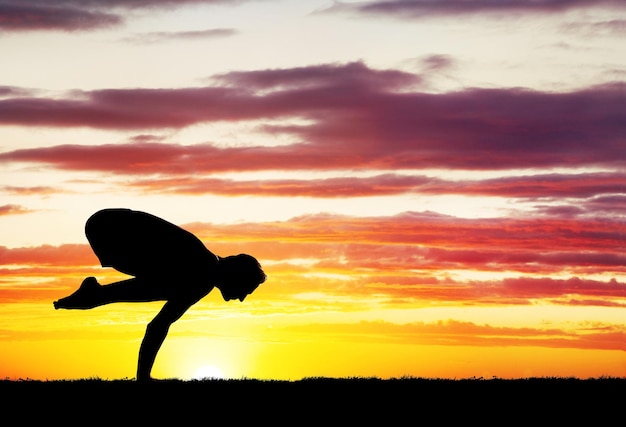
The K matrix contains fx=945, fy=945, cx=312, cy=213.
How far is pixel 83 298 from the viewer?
13.2 meters

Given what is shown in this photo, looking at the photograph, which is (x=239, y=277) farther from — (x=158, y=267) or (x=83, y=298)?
(x=83, y=298)

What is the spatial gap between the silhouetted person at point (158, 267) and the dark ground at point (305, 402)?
3.87ft

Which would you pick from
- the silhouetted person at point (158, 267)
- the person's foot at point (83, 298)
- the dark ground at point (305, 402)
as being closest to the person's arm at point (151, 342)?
the silhouetted person at point (158, 267)

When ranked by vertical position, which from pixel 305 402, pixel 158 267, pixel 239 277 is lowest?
pixel 305 402

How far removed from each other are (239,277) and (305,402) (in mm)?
2504

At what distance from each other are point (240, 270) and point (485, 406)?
3903mm

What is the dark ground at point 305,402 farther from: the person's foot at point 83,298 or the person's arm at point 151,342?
the person's foot at point 83,298

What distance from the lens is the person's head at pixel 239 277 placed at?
13414 mm

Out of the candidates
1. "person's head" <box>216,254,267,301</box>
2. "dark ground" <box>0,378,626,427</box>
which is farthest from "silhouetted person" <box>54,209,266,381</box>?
"dark ground" <box>0,378,626,427</box>

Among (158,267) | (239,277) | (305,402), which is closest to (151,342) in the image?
(158,267)

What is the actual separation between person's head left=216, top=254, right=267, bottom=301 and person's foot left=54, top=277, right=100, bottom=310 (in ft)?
5.70

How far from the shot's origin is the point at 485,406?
38.9 feet

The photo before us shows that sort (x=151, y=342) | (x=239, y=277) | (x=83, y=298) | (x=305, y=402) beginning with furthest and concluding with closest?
(x=239, y=277), (x=83, y=298), (x=151, y=342), (x=305, y=402)

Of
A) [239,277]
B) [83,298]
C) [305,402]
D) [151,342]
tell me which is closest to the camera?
[305,402]
